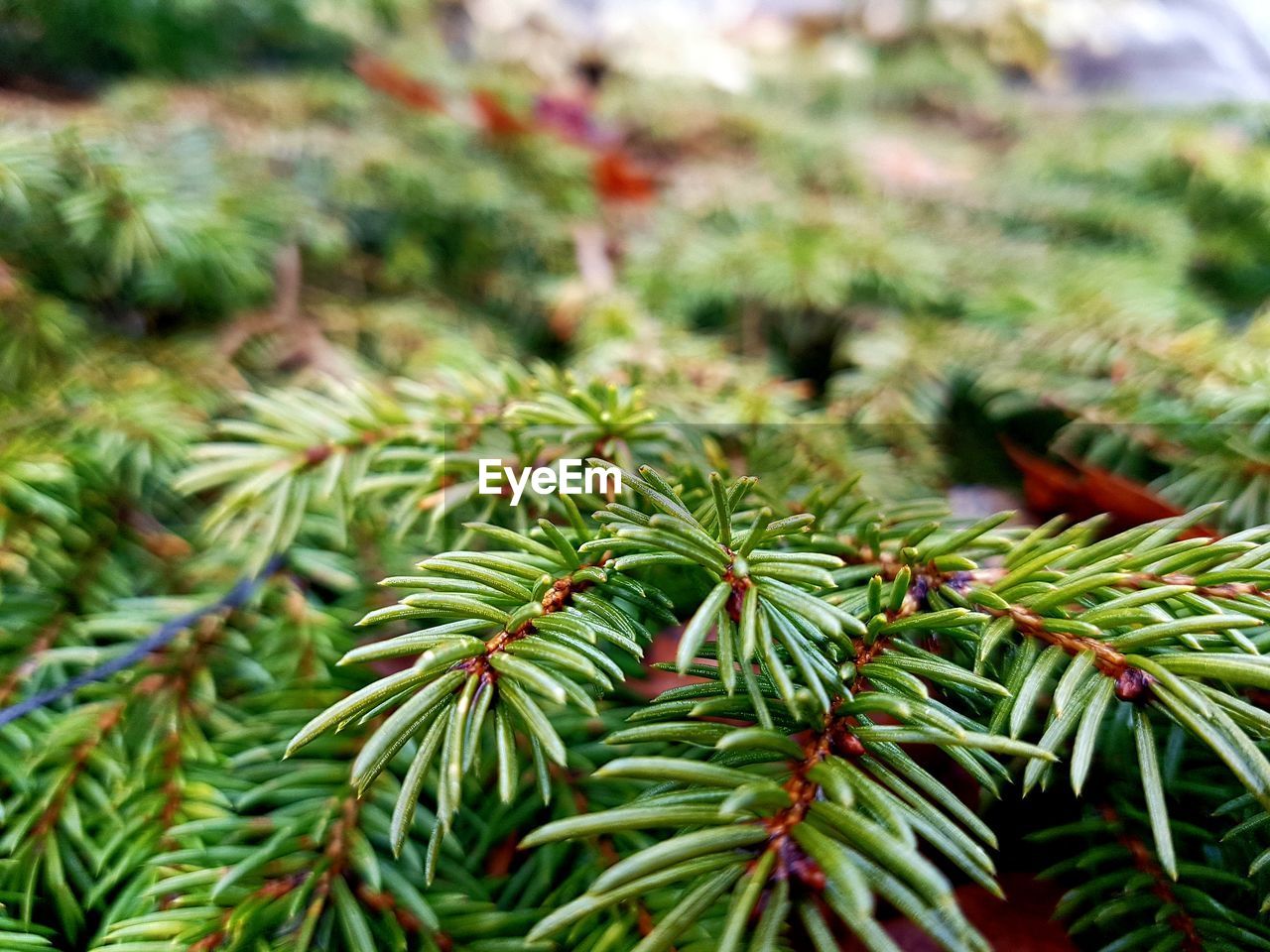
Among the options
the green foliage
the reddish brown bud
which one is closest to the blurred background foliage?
the green foliage

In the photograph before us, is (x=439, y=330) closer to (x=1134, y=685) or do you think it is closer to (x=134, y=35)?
(x=134, y=35)

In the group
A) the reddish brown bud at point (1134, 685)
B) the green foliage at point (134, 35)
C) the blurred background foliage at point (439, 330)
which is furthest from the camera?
the green foliage at point (134, 35)

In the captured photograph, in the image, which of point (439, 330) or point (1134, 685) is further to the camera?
point (439, 330)

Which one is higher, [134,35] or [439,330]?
[134,35]

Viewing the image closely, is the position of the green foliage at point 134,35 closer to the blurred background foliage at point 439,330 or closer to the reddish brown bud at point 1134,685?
the blurred background foliage at point 439,330

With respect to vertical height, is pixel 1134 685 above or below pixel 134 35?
below

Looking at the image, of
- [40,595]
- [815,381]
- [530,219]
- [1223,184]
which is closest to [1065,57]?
[1223,184]

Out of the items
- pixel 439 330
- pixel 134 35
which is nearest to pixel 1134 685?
pixel 439 330

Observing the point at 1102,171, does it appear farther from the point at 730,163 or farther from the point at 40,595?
the point at 40,595

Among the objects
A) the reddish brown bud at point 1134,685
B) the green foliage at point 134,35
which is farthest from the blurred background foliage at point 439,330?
the reddish brown bud at point 1134,685

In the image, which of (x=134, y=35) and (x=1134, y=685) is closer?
(x=1134, y=685)

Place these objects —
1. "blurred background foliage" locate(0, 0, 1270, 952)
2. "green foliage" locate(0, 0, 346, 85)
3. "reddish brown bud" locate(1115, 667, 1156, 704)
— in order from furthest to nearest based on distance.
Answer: "green foliage" locate(0, 0, 346, 85) → "blurred background foliage" locate(0, 0, 1270, 952) → "reddish brown bud" locate(1115, 667, 1156, 704)

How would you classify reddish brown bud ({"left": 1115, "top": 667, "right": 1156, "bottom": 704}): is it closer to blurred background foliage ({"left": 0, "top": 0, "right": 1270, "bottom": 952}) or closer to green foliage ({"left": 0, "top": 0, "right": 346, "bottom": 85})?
blurred background foliage ({"left": 0, "top": 0, "right": 1270, "bottom": 952})
